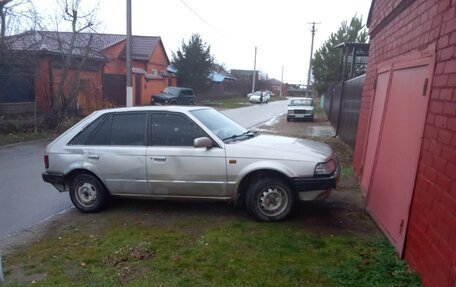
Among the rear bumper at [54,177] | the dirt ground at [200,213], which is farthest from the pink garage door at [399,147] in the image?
the rear bumper at [54,177]

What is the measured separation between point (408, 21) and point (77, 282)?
16.0ft

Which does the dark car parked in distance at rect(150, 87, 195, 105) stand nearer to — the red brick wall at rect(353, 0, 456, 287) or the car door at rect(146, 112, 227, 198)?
the car door at rect(146, 112, 227, 198)

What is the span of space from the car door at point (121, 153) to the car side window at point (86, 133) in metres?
0.06

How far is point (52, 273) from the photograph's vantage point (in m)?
3.95

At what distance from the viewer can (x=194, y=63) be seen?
40406 millimetres

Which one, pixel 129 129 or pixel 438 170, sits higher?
pixel 438 170

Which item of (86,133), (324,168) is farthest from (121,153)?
(324,168)

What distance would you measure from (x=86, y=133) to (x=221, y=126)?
2.03m

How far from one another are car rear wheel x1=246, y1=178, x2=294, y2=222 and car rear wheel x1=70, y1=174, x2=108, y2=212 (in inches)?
87.9

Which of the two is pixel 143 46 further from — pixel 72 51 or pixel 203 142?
pixel 203 142

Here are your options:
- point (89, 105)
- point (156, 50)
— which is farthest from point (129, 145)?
point (156, 50)

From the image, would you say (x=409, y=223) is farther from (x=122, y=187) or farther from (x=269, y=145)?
(x=122, y=187)

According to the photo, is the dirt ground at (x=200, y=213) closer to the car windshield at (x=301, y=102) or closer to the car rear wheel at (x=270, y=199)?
the car rear wheel at (x=270, y=199)

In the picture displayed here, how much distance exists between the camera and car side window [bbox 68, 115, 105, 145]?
5.87 meters
